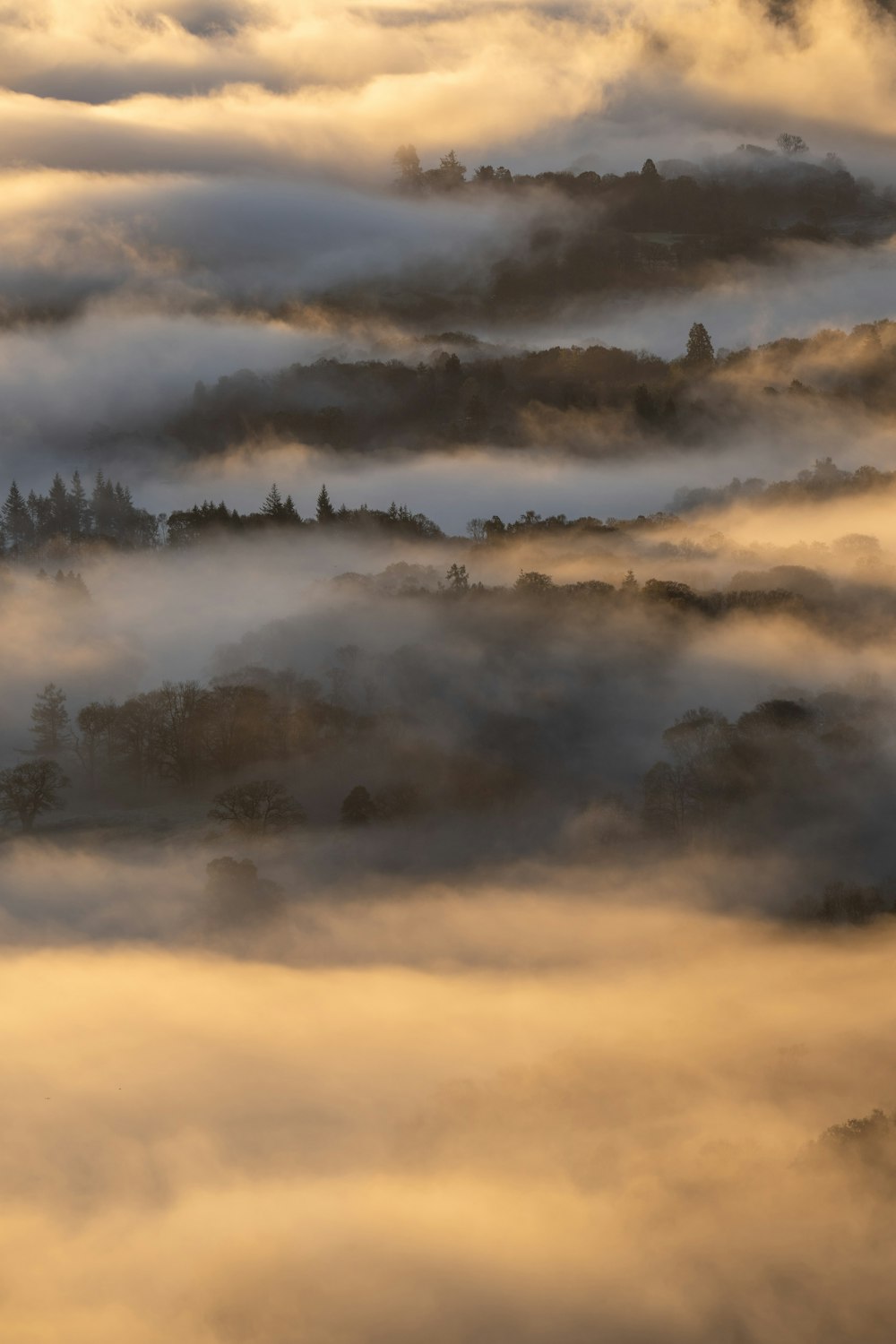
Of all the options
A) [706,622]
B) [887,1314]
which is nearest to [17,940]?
[887,1314]

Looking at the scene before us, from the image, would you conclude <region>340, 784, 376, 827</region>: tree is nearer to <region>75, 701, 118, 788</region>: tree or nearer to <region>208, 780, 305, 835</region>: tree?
<region>208, 780, 305, 835</region>: tree

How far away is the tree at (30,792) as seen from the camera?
133250 mm

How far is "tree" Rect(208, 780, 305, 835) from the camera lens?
13750 centimetres

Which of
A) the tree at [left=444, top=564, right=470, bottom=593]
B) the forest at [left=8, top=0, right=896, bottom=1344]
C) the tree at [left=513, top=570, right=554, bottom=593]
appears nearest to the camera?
the forest at [left=8, top=0, right=896, bottom=1344]

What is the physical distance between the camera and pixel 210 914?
140500 mm

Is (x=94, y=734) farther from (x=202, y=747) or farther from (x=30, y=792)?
(x=30, y=792)

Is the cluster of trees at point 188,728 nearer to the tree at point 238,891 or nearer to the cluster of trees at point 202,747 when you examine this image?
the cluster of trees at point 202,747

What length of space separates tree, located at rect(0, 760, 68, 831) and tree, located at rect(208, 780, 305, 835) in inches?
518

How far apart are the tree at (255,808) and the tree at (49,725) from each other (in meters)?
17.5

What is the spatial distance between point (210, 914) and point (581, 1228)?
139ft

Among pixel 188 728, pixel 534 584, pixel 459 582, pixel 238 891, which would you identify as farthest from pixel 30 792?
pixel 534 584

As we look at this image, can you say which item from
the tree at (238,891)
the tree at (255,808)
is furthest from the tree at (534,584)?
the tree at (238,891)

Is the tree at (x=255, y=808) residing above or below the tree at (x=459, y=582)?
below

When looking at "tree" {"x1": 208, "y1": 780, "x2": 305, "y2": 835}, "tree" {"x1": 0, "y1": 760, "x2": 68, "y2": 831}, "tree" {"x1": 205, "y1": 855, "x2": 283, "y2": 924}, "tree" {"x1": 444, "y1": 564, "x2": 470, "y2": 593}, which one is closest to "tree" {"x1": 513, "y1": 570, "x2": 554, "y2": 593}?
"tree" {"x1": 444, "y1": 564, "x2": 470, "y2": 593}
